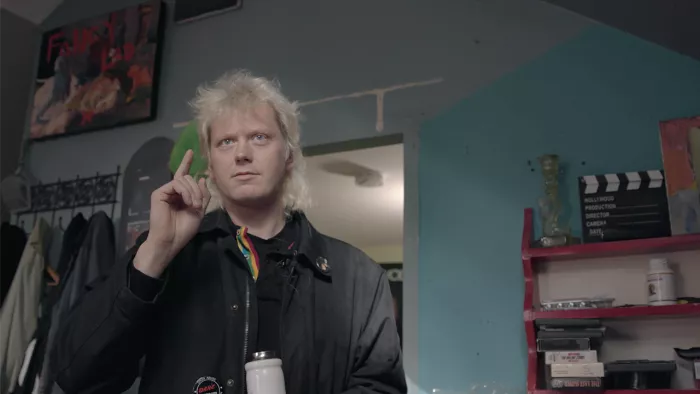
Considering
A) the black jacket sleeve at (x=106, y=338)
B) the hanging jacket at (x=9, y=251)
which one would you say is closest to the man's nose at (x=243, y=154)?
the black jacket sleeve at (x=106, y=338)

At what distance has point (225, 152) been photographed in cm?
115

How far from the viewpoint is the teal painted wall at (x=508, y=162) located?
172cm

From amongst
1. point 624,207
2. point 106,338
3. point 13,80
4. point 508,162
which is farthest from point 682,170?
point 13,80

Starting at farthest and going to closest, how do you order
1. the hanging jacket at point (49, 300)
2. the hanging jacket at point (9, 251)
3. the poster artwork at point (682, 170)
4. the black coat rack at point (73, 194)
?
the black coat rack at point (73, 194) < the hanging jacket at point (9, 251) < the hanging jacket at point (49, 300) < the poster artwork at point (682, 170)

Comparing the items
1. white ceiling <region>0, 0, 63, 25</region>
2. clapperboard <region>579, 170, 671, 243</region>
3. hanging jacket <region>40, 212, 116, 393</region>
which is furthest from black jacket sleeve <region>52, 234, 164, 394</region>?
white ceiling <region>0, 0, 63, 25</region>

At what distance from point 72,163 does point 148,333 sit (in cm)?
187

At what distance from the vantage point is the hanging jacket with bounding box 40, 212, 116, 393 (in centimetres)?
216

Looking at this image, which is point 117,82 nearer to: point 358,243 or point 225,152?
point 225,152

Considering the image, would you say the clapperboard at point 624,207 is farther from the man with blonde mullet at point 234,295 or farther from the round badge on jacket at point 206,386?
the round badge on jacket at point 206,386

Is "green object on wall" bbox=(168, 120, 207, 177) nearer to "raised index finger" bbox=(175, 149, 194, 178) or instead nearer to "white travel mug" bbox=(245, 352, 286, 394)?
"raised index finger" bbox=(175, 149, 194, 178)

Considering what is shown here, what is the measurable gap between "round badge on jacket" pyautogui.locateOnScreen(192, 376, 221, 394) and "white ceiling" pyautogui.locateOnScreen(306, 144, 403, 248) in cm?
140

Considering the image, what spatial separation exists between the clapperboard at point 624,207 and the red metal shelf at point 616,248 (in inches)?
1.1

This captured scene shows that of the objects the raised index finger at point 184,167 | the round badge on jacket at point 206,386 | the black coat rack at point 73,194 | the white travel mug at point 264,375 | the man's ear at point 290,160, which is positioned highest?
the black coat rack at point 73,194

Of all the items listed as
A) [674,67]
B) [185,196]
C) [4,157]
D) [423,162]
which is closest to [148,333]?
[185,196]
